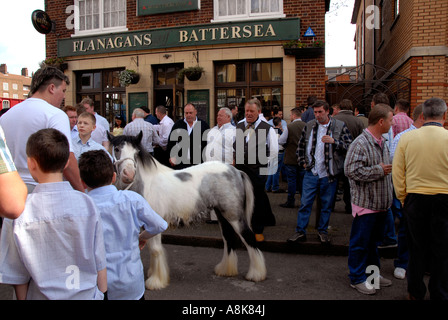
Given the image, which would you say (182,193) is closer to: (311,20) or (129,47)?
(311,20)

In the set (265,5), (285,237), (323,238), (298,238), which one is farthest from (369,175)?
(265,5)

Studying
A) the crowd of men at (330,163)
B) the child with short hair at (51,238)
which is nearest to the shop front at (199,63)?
the crowd of men at (330,163)

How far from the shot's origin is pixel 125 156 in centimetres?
398

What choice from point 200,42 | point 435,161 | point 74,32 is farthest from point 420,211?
point 74,32

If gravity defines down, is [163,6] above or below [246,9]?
above

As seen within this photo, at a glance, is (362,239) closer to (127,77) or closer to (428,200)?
(428,200)

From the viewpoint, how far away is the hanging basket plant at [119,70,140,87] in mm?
11211

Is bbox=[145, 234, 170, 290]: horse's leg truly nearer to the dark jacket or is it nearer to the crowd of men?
the crowd of men

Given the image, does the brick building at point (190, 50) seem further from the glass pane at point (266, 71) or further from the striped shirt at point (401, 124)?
the striped shirt at point (401, 124)

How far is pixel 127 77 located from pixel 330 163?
802 centimetres

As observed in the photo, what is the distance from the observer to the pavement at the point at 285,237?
17.7 ft

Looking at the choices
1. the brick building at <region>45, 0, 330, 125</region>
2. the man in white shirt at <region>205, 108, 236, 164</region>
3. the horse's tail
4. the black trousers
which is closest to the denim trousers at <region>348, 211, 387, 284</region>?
the black trousers

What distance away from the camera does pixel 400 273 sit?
14.8ft

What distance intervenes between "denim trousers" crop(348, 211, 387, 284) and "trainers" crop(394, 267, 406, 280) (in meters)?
0.61
